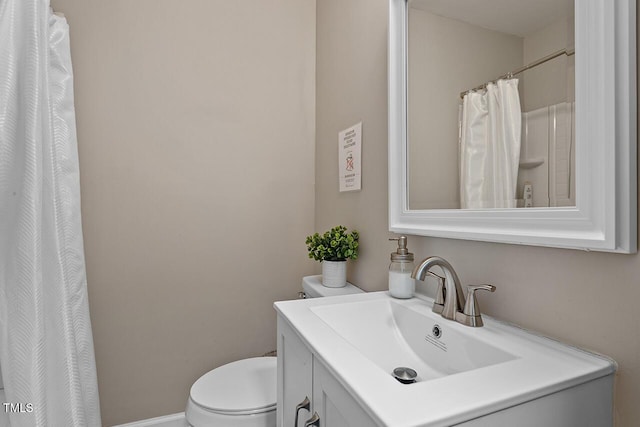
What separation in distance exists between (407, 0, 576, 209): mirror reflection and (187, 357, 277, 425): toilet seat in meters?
0.82

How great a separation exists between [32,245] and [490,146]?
1.31 m

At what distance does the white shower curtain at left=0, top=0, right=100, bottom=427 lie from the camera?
38.0 inches

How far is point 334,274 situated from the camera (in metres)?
1.30

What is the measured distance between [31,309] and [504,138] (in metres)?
1.37

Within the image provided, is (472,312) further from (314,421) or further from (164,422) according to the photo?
(164,422)

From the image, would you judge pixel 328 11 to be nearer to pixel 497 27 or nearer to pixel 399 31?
pixel 399 31

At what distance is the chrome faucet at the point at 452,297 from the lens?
71 centimetres

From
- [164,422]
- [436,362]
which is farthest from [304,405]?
[164,422]

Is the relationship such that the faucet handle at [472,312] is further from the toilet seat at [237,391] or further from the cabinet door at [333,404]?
the toilet seat at [237,391]

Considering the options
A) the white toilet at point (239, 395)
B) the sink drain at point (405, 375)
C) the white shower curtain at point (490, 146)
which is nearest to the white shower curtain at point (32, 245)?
the white toilet at point (239, 395)

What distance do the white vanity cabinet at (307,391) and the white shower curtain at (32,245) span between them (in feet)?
2.39

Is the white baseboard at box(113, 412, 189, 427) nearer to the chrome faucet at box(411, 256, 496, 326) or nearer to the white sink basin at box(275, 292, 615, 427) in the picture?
the white sink basin at box(275, 292, 615, 427)

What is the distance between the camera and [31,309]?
3.21 feet

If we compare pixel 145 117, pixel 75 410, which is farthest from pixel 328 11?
pixel 75 410
